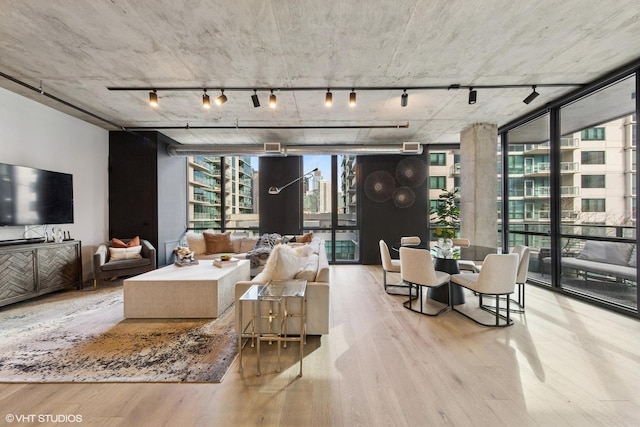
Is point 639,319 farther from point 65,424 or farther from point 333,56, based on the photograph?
point 65,424

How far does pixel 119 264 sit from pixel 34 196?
1508 millimetres

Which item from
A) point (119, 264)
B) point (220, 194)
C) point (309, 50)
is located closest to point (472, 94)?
point (309, 50)

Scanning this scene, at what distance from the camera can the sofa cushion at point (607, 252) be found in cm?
367

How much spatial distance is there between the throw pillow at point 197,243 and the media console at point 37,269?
5.78 ft

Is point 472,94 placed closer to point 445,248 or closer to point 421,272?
point 445,248

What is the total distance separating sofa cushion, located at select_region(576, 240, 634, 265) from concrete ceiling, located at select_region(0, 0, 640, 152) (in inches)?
94.6

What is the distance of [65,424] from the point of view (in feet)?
5.18

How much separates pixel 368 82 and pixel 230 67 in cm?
174

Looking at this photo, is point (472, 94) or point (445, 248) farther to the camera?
point (445, 248)

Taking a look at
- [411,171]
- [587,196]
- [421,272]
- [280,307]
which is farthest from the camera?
[411,171]

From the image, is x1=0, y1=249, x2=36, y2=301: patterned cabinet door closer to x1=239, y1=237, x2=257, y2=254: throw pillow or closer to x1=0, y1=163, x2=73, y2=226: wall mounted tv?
x1=0, y1=163, x2=73, y2=226: wall mounted tv

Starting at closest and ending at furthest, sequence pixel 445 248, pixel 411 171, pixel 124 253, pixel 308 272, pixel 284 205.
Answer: pixel 308 272, pixel 445 248, pixel 124 253, pixel 411 171, pixel 284 205

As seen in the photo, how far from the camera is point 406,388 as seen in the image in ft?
6.22

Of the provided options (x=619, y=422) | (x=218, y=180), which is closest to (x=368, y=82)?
(x=619, y=422)
